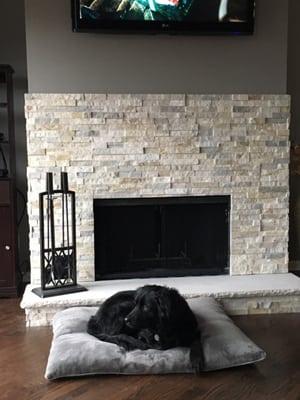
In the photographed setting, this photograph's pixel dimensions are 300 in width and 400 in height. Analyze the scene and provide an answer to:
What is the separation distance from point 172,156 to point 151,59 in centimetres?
68

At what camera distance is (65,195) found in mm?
3439

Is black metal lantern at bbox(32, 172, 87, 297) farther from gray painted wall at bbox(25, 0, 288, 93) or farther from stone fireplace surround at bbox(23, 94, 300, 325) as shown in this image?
gray painted wall at bbox(25, 0, 288, 93)

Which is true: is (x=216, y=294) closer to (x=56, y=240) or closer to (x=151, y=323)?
(x=151, y=323)

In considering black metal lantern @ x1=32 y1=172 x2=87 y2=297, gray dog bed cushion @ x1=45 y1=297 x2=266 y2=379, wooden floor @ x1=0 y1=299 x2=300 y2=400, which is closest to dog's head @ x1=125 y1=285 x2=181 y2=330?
gray dog bed cushion @ x1=45 y1=297 x2=266 y2=379

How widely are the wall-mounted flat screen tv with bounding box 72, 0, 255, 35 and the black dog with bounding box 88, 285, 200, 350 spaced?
179 cm

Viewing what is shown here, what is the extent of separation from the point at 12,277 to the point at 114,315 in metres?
1.37

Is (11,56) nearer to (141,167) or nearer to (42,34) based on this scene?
(42,34)

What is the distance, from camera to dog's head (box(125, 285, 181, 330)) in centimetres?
255

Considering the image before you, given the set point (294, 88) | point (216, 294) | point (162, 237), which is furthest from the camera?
point (294, 88)

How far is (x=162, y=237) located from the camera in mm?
3781

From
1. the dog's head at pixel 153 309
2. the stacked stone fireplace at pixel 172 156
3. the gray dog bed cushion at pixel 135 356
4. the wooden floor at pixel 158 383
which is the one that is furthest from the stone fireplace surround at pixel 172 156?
the dog's head at pixel 153 309

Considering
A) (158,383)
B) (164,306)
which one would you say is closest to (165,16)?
(164,306)

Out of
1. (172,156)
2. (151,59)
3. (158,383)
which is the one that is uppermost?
(151,59)

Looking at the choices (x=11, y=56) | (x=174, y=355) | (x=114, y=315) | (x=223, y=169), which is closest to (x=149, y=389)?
(x=174, y=355)
